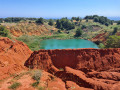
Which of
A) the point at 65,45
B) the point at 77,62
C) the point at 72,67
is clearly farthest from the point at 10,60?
the point at 65,45

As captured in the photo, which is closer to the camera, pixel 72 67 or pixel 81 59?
pixel 72 67

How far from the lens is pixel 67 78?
1089 cm

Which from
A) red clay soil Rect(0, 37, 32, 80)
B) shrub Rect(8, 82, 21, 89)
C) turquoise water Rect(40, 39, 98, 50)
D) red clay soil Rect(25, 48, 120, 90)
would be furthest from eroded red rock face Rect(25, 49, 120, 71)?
turquoise water Rect(40, 39, 98, 50)

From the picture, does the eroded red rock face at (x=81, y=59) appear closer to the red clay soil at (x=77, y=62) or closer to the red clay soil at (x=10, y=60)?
the red clay soil at (x=77, y=62)

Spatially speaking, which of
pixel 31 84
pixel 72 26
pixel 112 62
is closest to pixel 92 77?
pixel 112 62

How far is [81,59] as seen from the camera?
12.9 m

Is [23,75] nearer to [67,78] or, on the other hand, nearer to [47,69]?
[47,69]

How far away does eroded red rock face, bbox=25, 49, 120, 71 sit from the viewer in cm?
1253

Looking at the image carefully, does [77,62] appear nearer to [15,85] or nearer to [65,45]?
[15,85]

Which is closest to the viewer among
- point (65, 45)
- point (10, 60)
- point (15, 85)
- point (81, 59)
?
point (15, 85)

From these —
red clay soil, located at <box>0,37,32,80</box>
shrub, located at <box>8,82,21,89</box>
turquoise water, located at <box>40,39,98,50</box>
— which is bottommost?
turquoise water, located at <box>40,39,98,50</box>

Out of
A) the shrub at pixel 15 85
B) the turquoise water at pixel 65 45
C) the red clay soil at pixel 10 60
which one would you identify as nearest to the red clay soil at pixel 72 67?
the red clay soil at pixel 10 60

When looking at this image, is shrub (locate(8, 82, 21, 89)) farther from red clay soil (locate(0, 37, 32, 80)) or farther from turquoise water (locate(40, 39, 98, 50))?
turquoise water (locate(40, 39, 98, 50))

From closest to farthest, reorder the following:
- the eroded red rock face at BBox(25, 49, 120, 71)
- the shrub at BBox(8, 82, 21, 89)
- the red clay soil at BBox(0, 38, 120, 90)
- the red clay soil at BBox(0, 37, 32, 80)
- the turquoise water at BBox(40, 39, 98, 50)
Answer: the shrub at BBox(8, 82, 21, 89) < the red clay soil at BBox(0, 38, 120, 90) < the red clay soil at BBox(0, 37, 32, 80) < the eroded red rock face at BBox(25, 49, 120, 71) < the turquoise water at BBox(40, 39, 98, 50)
